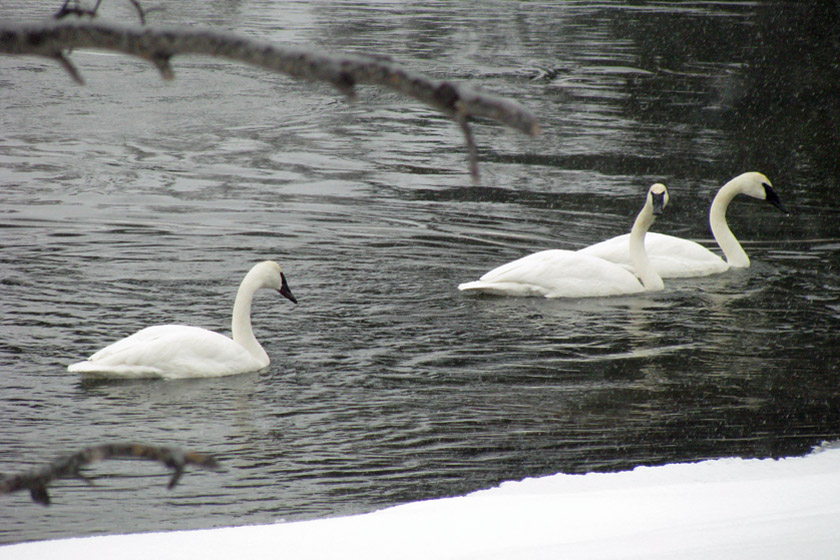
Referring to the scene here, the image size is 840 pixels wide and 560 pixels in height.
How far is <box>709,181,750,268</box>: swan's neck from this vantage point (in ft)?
38.7

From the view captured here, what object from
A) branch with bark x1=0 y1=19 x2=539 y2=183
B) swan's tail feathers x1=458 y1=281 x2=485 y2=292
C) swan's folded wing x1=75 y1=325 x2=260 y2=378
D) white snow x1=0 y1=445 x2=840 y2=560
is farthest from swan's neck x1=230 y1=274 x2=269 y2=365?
branch with bark x1=0 y1=19 x2=539 y2=183

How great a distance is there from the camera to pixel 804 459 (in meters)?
6.53

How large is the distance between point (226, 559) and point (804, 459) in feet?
11.1

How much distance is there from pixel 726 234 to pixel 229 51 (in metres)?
10.6

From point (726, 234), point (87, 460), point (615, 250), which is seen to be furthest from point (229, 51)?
point (726, 234)

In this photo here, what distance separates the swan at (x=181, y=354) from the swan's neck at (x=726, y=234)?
17.4 feet

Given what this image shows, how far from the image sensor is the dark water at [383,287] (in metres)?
6.90

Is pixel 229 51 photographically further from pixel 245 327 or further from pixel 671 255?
pixel 671 255

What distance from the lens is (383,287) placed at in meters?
10.2

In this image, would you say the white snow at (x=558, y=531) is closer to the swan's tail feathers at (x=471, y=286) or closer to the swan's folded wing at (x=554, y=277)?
the swan's tail feathers at (x=471, y=286)

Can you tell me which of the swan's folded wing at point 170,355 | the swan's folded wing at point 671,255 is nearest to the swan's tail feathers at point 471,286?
the swan's folded wing at point 671,255

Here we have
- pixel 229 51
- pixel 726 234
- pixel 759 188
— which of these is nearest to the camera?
pixel 229 51

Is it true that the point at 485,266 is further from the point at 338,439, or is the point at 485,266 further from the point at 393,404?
the point at 338,439

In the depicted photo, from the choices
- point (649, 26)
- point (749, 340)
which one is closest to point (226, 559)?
point (749, 340)
